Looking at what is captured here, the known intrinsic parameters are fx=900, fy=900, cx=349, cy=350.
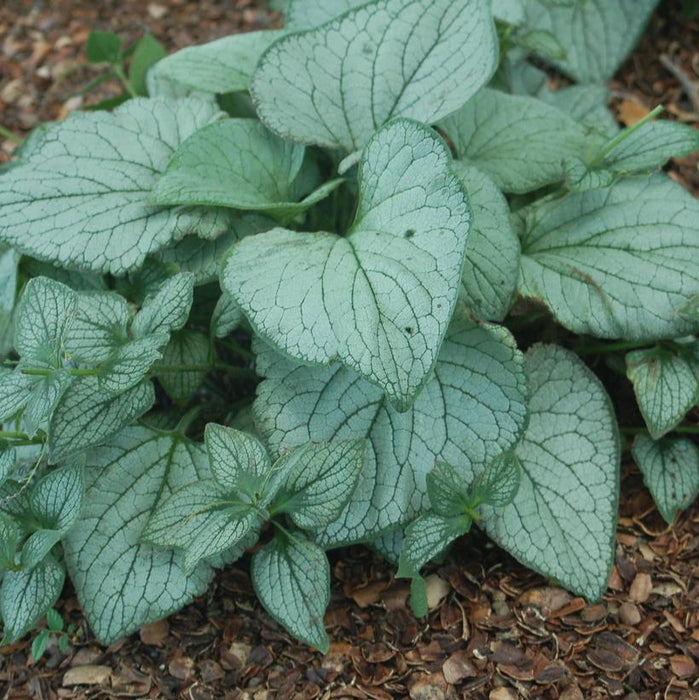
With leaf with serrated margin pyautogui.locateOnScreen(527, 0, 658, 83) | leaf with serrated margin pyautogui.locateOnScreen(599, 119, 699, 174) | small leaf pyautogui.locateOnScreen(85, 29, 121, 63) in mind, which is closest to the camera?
leaf with serrated margin pyautogui.locateOnScreen(599, 119, 699, 174)

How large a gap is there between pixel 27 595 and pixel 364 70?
4.29 ft

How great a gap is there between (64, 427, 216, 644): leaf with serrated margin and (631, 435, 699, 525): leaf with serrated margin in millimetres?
978

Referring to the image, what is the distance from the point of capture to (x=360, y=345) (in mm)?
1545

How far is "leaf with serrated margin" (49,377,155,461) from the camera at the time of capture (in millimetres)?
1729

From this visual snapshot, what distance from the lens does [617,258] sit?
2.00m

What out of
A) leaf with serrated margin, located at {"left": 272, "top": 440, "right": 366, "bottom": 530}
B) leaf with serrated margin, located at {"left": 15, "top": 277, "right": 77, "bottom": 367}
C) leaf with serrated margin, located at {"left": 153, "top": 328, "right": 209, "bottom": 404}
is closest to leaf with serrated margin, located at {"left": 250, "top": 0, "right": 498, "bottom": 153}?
leaf with serrated margin, located at {"left": 153, "top": 328, "right": 209, "bottom": 404}

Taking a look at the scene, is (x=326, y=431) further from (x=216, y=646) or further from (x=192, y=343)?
(x=216, y=646)

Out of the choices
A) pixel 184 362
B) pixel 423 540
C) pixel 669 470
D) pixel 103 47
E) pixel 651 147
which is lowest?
pixel 669 470

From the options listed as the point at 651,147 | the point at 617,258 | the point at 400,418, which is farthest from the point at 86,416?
the point at 651,147

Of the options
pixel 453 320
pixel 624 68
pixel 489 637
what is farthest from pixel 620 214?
pixel 624 68

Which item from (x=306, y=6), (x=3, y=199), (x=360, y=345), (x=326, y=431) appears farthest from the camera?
(x=306, y=6)

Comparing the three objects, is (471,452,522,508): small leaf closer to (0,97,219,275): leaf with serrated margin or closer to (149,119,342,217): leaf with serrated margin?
(149,119,342,217): leaf with serrated margin

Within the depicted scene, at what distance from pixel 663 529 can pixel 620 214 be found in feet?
2.38

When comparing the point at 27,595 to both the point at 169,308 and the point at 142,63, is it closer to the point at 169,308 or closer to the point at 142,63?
the point at 169,308
